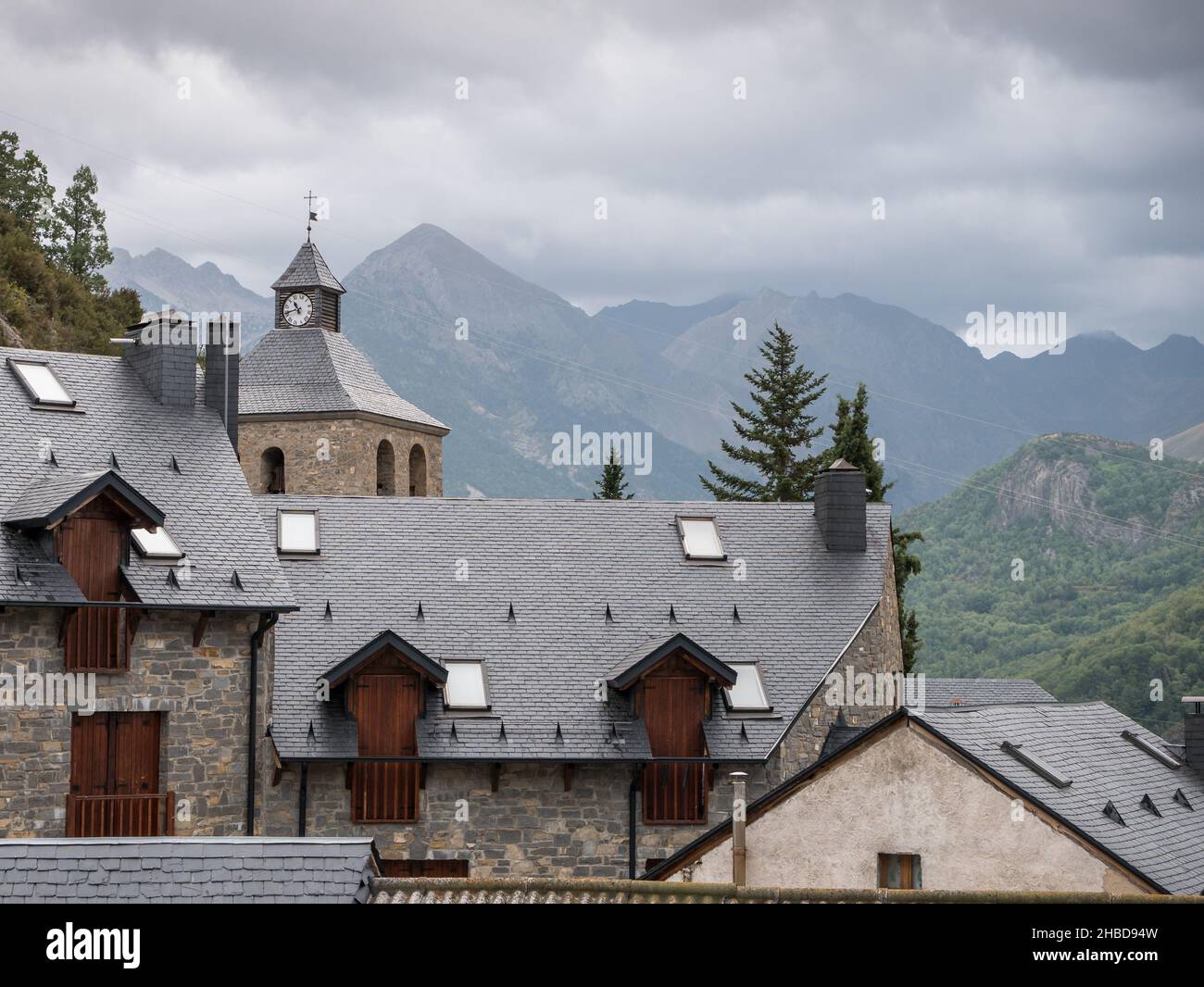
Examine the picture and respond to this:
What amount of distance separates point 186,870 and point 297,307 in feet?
117

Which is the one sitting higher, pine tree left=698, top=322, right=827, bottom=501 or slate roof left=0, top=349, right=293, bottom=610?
pine tree left=698, top=322, right=827, bottom=501

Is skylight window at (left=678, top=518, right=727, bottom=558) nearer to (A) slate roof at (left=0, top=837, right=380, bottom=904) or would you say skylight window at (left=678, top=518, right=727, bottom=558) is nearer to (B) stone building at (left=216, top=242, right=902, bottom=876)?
(B) stone building at (left=216, top=242, right=902, bottom=876)

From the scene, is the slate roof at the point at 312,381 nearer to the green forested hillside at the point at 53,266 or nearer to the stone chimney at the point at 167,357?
the green forested hillside at the point at 53,266

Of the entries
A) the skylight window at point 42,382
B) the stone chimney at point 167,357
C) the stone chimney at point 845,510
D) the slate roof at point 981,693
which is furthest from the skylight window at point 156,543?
the slate roof at point 981,693

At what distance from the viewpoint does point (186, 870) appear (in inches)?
575

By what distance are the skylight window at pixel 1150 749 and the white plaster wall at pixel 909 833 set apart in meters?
10.1

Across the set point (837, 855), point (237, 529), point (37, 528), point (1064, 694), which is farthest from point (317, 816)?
point (1064, 694)

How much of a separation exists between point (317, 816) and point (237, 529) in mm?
4566

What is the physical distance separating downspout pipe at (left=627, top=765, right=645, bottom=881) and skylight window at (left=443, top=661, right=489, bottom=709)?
2578mm

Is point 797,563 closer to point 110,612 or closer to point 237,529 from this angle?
point 237,529

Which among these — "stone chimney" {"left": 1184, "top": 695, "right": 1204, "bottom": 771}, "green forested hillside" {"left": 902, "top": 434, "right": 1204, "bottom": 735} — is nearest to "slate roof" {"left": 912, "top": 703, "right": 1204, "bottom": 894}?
"stone chimney" {"left": 1184, "top": 695, "right": 1204, "bottom": 771}

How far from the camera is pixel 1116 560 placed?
95500mm

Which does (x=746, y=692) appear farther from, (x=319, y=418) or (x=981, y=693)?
(x=981, y=693)

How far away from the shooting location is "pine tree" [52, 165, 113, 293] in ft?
198
